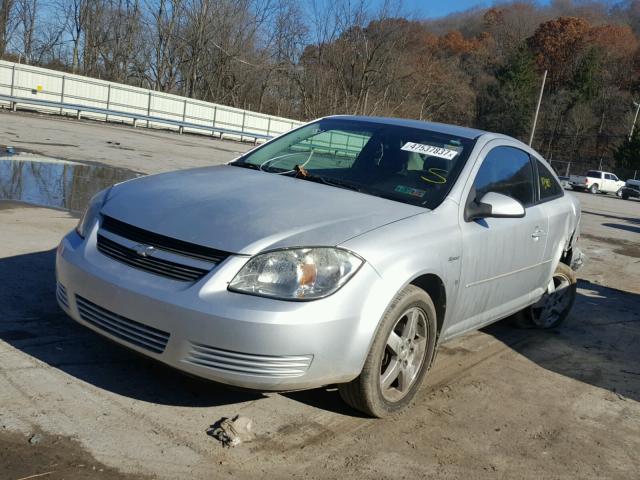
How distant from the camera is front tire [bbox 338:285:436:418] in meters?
3.39

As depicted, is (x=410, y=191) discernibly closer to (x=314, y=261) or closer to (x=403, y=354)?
(x=403, y=354)

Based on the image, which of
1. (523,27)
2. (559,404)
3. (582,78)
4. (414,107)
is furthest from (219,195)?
(523,27)

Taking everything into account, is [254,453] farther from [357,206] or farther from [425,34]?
[425,34]

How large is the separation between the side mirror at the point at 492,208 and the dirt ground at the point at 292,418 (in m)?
1.10

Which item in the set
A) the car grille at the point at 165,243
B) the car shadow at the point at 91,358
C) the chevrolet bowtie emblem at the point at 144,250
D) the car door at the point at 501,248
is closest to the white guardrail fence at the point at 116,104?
the car shadow at the point at 91,358

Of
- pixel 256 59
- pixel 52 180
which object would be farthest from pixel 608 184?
pixel 52 180

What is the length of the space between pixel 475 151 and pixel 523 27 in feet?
328

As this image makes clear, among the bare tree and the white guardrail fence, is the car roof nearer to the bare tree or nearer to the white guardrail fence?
the white guardrail fence

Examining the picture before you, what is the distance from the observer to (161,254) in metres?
3.24

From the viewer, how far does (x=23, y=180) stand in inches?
398

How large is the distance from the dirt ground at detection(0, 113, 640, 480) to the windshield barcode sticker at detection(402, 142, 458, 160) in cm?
143

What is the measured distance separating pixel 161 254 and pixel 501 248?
2.28m

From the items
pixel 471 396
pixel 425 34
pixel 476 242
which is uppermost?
pixel 425 34

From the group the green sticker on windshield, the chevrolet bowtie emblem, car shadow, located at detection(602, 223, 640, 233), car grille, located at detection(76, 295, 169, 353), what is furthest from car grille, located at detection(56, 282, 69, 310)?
car shadow, located at detection(602, 223, 640, 233)
